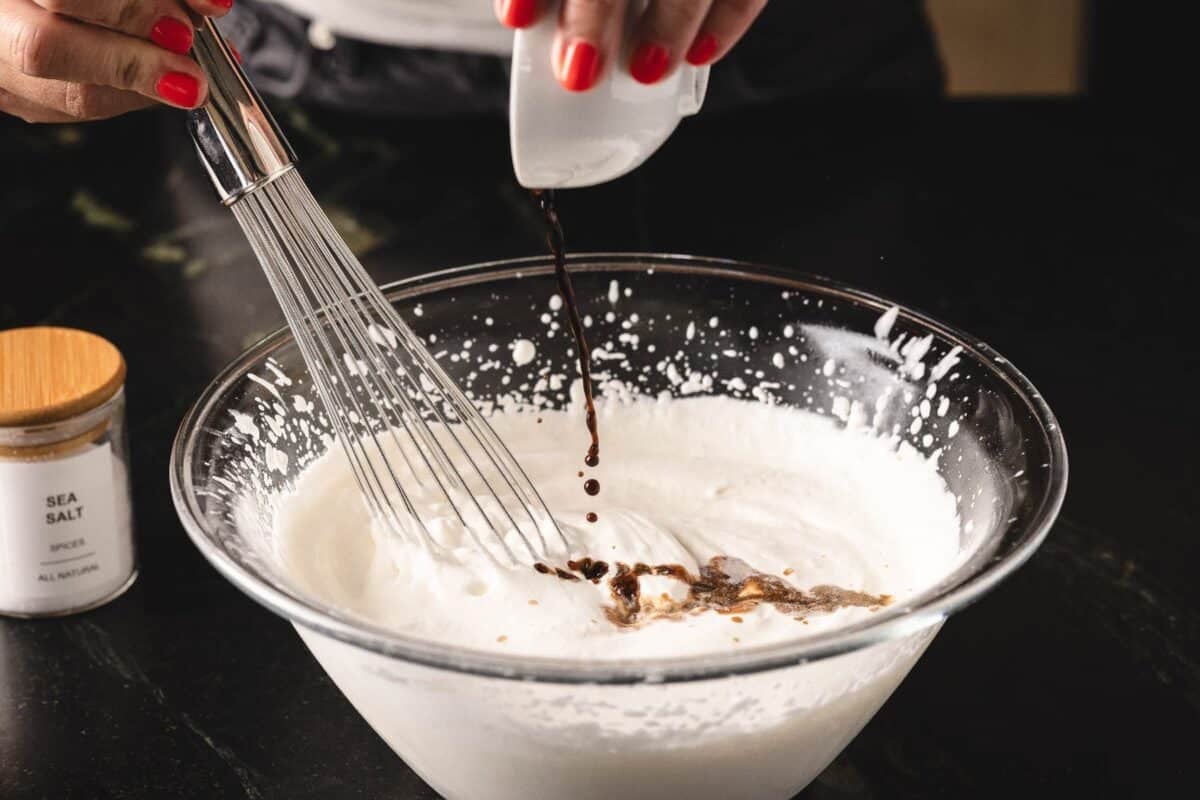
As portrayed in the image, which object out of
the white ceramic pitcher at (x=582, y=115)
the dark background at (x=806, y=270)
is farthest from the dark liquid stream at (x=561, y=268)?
the dark background at (x=806, y=270)

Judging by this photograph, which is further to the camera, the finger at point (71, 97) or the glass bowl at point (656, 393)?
the finger at point (71, 97)

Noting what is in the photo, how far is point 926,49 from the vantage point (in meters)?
1.85

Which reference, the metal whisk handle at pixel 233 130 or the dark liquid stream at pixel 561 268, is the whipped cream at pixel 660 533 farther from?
the metal whisk handle at pixel 233 130

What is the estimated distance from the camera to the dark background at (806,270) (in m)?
0.95

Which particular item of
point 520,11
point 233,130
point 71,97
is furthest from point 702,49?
point 71,97

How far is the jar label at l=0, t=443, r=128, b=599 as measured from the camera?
3.37ft

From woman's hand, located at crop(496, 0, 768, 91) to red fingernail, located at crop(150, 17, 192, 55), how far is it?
0.22 m

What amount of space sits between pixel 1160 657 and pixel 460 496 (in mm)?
513

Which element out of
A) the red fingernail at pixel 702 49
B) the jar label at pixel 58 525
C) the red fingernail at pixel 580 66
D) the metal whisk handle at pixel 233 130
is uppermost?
the red fingernail at pixel 702 49

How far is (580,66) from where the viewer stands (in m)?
0.76

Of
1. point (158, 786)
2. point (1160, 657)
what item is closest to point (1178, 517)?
point (1160, 657)

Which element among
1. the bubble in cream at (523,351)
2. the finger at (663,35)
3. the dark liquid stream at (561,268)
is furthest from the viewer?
the bubble in cream at (523,351)

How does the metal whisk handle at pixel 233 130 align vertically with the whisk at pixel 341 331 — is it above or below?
above

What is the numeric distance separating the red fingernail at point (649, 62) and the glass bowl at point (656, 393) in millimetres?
317
